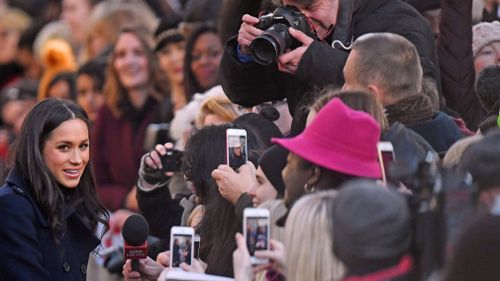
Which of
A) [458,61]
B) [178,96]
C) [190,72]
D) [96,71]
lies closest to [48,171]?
[458,61]

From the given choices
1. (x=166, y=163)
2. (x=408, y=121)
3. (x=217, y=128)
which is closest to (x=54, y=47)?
(x=166, y=163)

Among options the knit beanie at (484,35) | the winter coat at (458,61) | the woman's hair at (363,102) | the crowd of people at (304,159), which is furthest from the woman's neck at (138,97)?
the woman's hair at (363,102)

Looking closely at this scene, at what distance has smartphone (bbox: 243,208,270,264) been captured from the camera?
6.05m

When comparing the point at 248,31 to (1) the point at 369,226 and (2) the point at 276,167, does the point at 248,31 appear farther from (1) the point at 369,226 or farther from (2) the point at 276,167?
(1) the point at 369,226

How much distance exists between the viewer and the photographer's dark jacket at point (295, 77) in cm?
770

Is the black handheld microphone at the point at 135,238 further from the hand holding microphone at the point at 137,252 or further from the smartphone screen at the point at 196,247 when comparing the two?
the smartphone screen at the point at 196,247

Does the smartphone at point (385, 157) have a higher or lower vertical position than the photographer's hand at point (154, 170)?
higher

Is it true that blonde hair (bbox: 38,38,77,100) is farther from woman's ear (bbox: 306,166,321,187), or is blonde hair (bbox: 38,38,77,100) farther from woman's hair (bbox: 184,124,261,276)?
woman's ear (bbox: 306,166,321,187)

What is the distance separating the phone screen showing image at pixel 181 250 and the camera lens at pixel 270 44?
962 mm

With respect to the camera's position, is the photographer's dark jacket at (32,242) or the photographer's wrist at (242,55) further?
the photographer's wrist at (242,55)

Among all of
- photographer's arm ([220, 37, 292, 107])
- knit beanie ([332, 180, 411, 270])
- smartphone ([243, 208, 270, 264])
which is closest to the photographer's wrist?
photographer's arm ([220, 37, 292, 107])

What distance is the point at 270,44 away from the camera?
7238mm

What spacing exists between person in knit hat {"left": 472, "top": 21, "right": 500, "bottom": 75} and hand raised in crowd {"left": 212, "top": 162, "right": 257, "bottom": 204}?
1.92 metres

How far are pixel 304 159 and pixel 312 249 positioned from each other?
544mm
